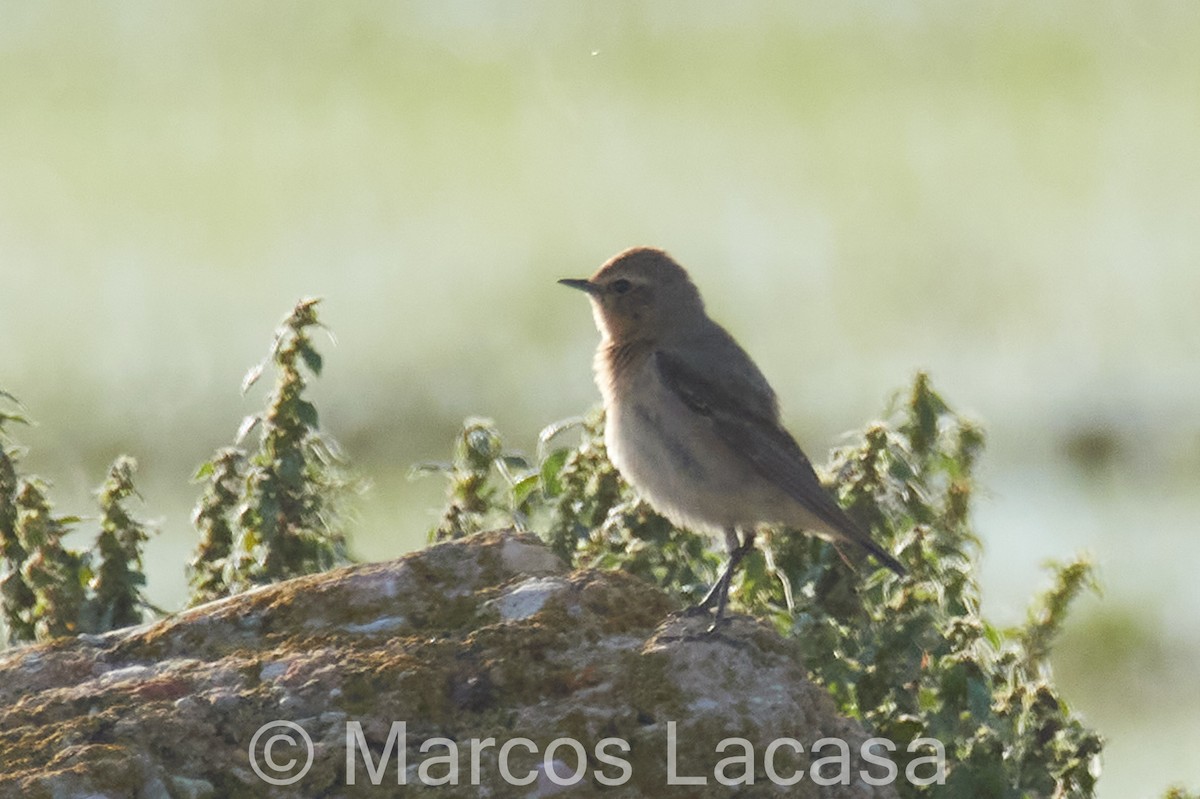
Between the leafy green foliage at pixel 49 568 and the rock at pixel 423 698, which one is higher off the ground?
the leafy green foliage at pixel 49 568

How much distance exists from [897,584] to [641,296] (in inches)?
70.3

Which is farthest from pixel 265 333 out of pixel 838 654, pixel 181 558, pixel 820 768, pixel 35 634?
pixel 820 768

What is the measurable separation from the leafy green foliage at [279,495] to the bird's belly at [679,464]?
822 millimetres

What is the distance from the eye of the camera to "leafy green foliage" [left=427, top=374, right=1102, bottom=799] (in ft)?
14.9

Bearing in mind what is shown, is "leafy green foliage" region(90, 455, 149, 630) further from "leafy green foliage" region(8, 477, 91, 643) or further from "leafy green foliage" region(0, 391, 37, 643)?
"leafy green foliage" region(0, 391, 37, 643)

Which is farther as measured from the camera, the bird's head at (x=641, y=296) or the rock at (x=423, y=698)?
the bird's head at (x=641, y=296)

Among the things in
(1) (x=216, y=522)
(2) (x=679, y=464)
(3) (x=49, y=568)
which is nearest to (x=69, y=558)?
(3) (x=49, y=568)

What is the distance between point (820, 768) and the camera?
4043 mm

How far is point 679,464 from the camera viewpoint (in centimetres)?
558

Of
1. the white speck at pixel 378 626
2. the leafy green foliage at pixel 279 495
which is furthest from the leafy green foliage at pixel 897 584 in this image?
the white speck at pixel 378 626

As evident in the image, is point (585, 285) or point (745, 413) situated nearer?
point (745, 413)

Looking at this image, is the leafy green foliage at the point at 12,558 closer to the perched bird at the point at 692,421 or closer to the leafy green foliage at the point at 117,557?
the leafy green foliage at the point at 117,557

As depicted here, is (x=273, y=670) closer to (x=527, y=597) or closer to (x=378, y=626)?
(x=378, y=626)

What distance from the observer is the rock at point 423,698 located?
152 inches
